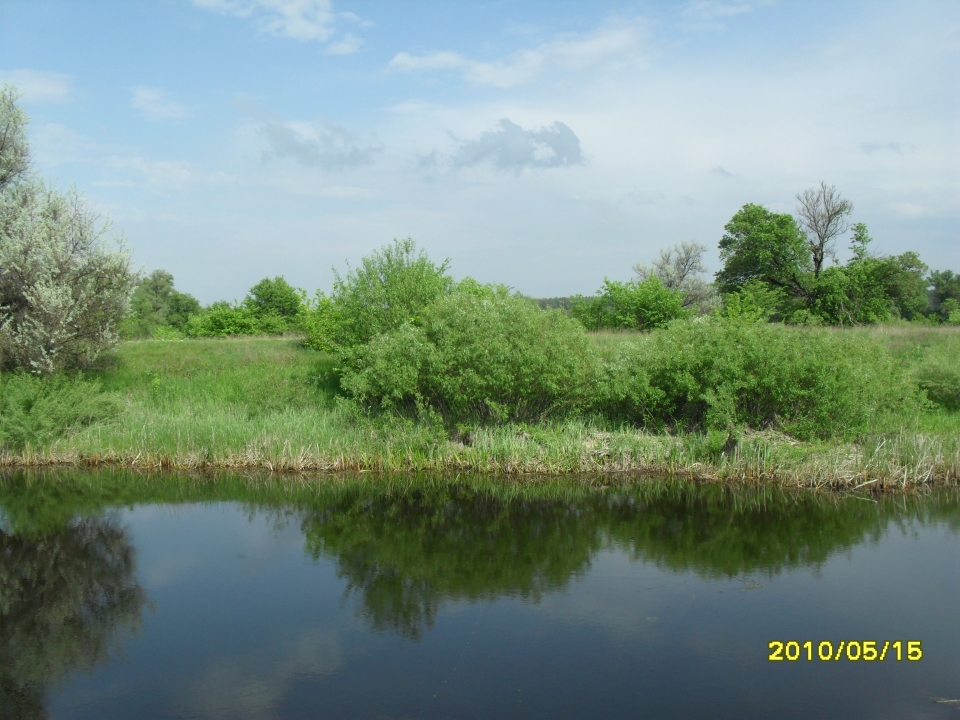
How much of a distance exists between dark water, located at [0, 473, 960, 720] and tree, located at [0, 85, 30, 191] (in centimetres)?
1110

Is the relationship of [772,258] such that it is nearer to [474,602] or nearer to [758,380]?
[758,380]

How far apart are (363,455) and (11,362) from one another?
37.0 ft

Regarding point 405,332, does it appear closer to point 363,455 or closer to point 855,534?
point 363,455

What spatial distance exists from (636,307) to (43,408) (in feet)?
79.5

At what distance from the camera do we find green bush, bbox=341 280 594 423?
1716cm

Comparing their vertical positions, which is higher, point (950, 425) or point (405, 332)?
point (405, 332)

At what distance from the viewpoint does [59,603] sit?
10.4 metres

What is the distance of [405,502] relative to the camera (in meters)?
15.0

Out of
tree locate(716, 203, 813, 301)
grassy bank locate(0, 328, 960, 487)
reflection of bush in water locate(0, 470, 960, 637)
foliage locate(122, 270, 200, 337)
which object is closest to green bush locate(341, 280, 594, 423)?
grassy bank locate(0, 328, 960, 487)

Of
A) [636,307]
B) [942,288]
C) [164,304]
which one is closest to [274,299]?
[164,304]

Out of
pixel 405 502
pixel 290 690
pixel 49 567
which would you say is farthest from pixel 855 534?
pixel 49 567

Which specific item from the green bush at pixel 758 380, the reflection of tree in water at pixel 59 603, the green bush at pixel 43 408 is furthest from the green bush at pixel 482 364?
the reflection of tree in water at pixel 59 603
